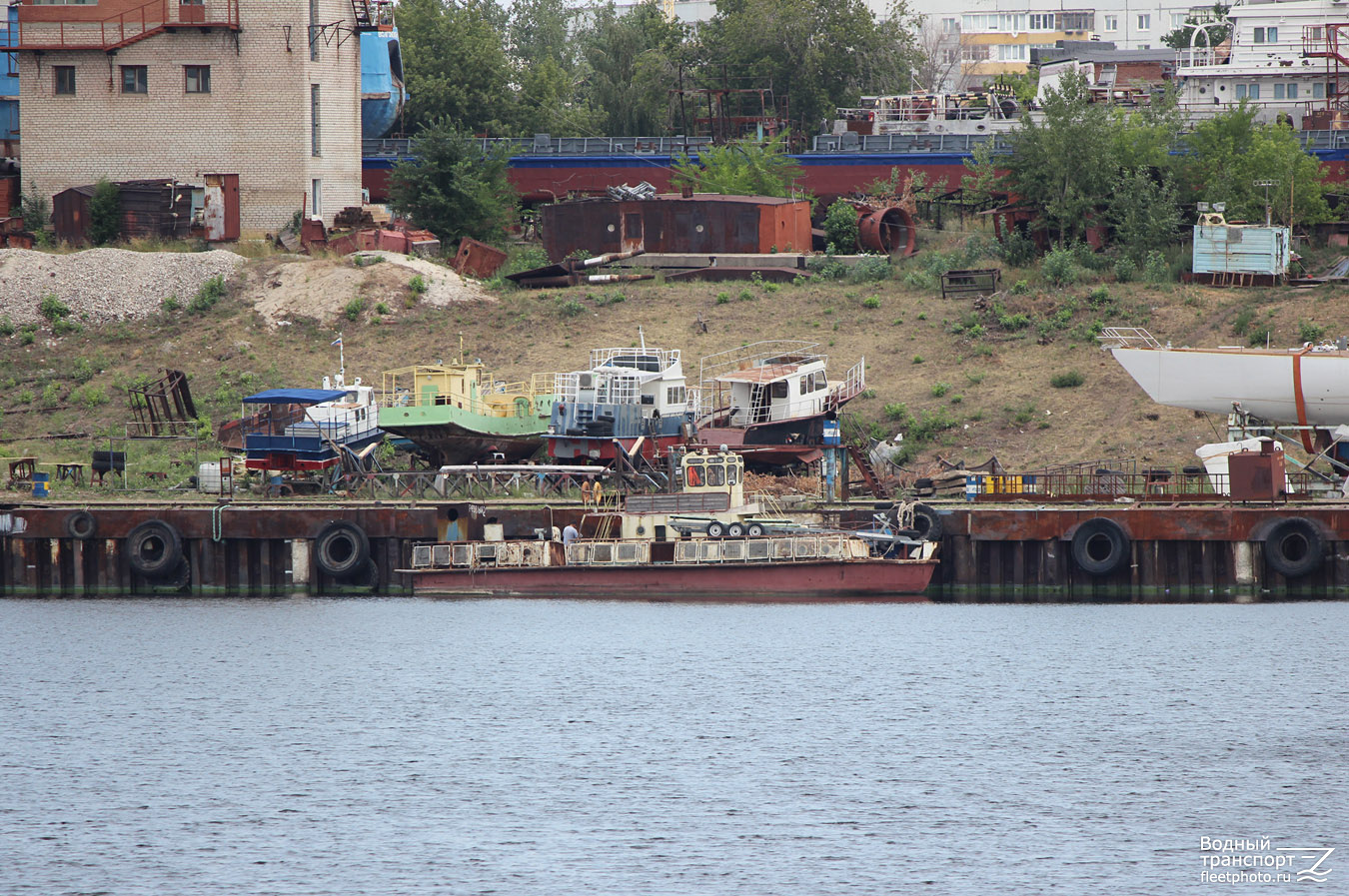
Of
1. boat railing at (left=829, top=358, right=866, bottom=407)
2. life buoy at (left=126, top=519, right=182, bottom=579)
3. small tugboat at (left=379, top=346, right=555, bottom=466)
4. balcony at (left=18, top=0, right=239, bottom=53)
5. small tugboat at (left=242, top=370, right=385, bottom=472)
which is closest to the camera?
life buoy at (left=126, top=519, right=182, bottom=579)

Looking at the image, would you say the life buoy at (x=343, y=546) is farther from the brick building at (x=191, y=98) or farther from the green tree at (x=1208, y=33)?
the green tree at (x=1208, y=33)

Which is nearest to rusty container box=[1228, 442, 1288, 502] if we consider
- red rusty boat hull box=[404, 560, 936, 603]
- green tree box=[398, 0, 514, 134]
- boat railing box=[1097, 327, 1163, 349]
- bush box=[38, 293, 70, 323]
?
red rusty boat hull box=[404, 560, 936, 603]

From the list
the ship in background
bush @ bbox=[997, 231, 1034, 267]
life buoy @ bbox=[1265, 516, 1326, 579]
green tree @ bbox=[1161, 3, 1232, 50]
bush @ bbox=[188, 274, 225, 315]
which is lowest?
life buoy @ bbox=[1265, 516, 1326, 579]

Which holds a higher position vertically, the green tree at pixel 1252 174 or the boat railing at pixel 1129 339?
the green tree at pixel 1252 174

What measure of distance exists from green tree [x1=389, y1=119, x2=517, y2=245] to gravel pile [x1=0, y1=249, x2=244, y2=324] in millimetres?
8479

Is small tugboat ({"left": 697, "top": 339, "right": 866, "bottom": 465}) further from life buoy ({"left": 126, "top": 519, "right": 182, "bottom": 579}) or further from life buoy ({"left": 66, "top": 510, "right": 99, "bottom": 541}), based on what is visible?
life buoy ({"left": 66, "top": 510, "right": 99, "bottom": 541})

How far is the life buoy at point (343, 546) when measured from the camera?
161 ft

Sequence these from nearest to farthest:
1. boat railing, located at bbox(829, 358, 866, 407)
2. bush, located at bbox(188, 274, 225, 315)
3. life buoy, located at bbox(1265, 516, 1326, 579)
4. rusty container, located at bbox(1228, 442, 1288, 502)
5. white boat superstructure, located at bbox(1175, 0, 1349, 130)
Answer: life buoy, located at bbox(1265, 516, 1326, 579) → rusty container, located at bbox(1228, 442, 1288, 502) → boat railing, located at bbox(829, 358, 866, 407) → bush, located at bbox(188, 274, 225, 315) → white boat superstructure, located at bbox(1175, 0, 1349, 130)

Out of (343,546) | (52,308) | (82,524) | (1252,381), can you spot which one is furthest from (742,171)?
(82,524)

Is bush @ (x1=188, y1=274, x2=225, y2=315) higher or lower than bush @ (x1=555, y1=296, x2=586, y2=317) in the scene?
higher

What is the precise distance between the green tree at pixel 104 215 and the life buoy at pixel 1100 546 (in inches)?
1748

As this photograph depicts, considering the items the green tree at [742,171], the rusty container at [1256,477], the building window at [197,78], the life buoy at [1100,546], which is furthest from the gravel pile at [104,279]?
the rusty container at [1256,477]

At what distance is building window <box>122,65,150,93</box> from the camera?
75.7 m

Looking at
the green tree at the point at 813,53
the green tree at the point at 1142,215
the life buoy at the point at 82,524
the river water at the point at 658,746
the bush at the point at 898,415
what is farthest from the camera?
the green tree at the point at 813,53
